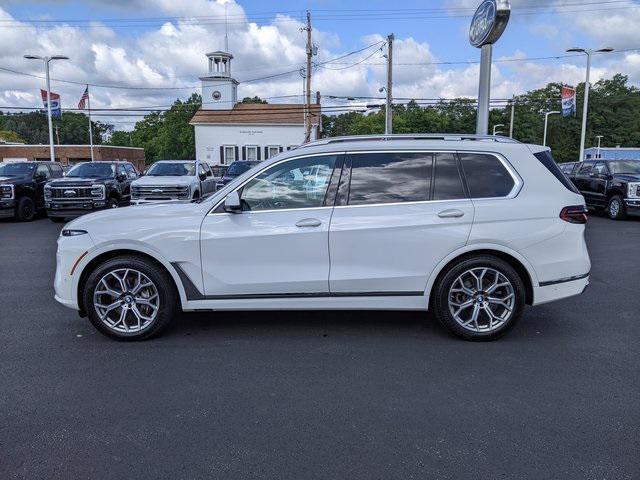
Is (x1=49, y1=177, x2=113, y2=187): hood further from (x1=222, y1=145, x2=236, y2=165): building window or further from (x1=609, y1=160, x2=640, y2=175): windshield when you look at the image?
(x1=222, y1=145, x2=236, y2=165): building window

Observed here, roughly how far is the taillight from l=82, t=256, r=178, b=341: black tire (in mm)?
3635

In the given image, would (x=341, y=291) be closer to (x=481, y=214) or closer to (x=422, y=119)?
(x=481, y=214)

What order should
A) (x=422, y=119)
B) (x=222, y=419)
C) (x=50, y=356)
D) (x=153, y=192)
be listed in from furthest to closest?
(x=422, y=119), (x=153, y=192), (x=50, y=356), (x=222, y=419)

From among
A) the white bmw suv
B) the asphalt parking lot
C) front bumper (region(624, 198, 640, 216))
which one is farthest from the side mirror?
front bumper (region(624, 198, 640, 216))

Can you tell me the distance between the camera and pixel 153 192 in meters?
14.5

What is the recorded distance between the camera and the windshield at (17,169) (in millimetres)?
15719

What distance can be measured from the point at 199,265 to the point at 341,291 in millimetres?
1309

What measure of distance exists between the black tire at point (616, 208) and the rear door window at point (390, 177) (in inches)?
503

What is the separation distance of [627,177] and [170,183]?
13241 millimetres

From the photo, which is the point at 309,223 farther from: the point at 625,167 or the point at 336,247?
the point at 625,167

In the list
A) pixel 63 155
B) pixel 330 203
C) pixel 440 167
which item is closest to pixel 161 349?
pixel 330 203

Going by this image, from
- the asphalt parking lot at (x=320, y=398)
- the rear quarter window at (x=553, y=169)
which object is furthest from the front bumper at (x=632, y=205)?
the rear quarter window at (x=553, y=169)

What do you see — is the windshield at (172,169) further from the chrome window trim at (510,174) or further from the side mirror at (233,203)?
the chrome window trim at (510,174)

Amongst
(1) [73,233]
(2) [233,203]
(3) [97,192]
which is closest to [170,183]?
(3) [97,192]
